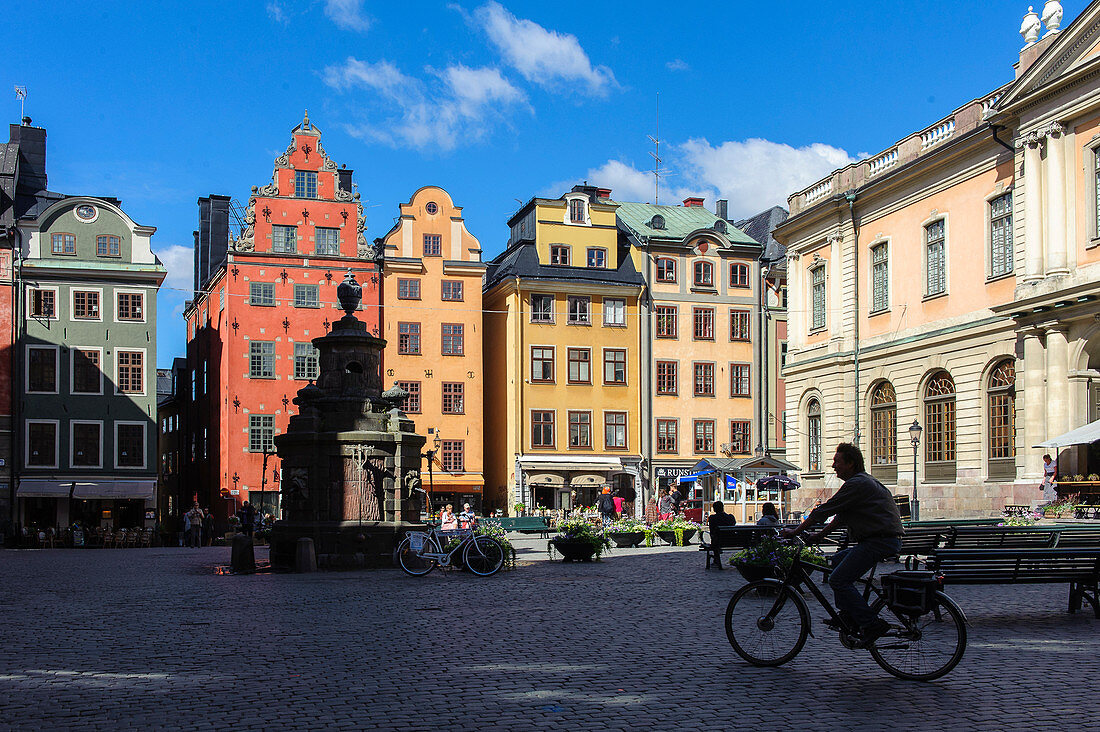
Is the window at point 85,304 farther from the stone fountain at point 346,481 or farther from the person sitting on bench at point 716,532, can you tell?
the person sitting on bench at point 716,532

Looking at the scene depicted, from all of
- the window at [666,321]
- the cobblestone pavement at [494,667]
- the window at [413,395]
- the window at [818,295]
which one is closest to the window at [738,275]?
the window at [666,321]

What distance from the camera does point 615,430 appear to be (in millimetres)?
58156

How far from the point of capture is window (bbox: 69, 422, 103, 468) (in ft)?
163

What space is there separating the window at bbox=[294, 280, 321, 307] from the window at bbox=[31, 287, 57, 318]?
1005cm

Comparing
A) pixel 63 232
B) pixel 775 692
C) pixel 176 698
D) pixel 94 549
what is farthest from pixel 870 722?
pixel 63 232

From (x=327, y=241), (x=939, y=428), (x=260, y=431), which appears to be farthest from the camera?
(x=327, y=241)

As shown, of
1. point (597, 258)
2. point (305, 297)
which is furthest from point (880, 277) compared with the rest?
point (305, 297)

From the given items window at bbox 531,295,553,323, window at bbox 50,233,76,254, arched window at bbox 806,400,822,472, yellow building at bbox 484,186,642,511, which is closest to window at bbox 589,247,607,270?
yellow building at bbox 484,186,642,511

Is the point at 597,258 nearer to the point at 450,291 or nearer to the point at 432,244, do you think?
the point at 450,291

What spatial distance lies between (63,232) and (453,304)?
17.0 m

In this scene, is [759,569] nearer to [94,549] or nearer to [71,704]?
[71,704]

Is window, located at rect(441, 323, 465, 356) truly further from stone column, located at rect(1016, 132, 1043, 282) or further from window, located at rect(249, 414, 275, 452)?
stone column, located at rect(1016, 132, 1043, 282)

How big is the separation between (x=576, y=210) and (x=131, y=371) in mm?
22108

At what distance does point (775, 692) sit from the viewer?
923 cm
